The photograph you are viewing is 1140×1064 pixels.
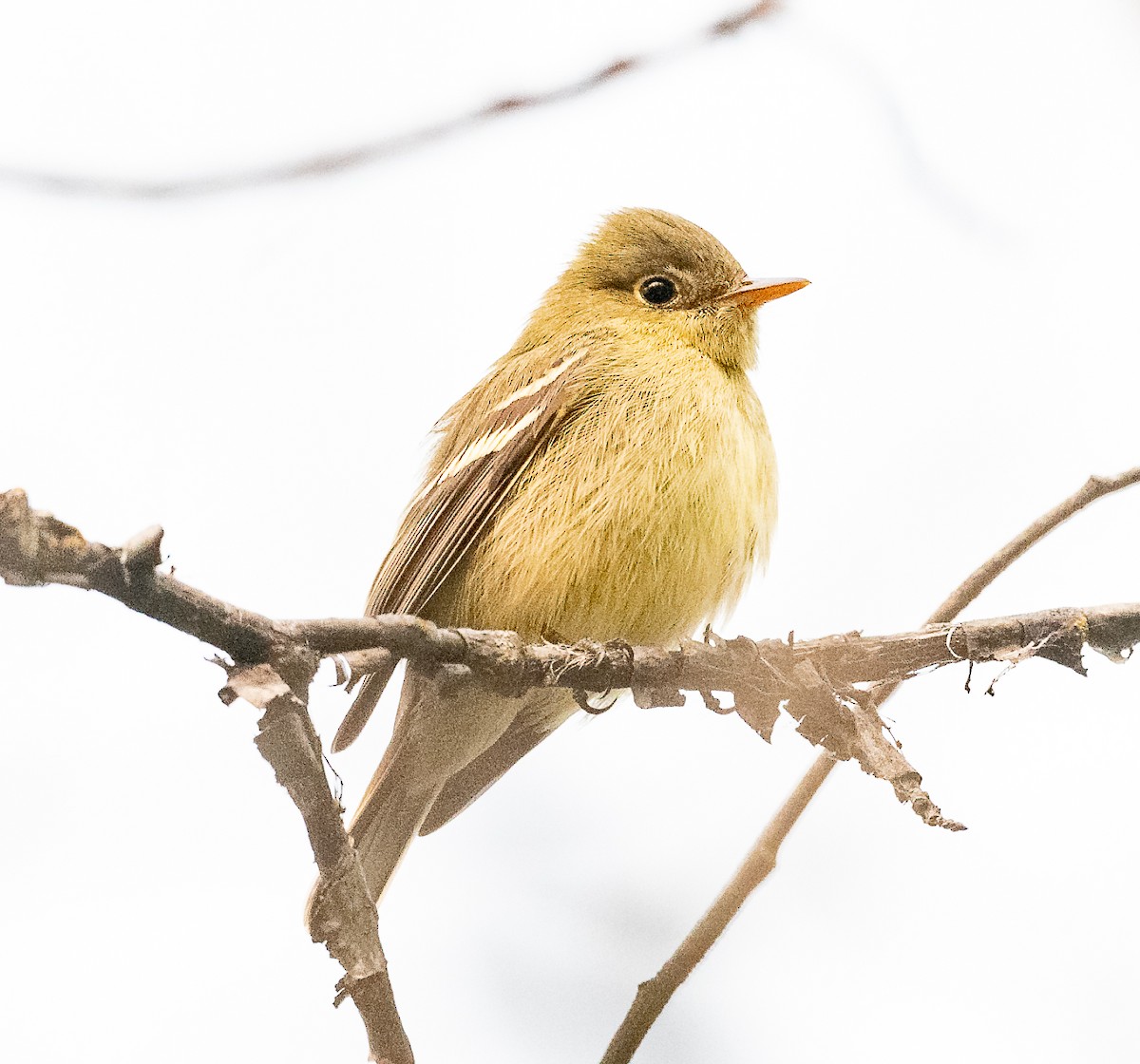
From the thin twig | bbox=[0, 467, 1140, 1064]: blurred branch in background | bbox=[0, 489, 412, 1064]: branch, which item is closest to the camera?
bbox=[0, 489, 412, 1064]: branch

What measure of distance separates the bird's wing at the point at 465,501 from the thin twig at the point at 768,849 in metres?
1.38

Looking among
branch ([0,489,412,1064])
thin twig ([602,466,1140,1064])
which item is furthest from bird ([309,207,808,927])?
branch ([0,489,412,1064])

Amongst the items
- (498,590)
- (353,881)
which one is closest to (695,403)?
(498,590)

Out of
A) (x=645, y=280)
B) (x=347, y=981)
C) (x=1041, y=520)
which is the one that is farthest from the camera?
(x=645, y=280)

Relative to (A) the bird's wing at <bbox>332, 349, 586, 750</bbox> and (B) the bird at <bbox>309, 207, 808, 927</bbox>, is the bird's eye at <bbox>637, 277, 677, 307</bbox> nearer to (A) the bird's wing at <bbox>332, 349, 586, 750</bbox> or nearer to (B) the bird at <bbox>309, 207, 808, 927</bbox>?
(B) the bird at <bbox>309, 207, 808, 927</bbox>

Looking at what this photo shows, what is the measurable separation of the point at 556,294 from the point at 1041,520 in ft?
8.21

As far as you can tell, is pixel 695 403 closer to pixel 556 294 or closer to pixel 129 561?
pixel 556 294

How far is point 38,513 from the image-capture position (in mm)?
1942

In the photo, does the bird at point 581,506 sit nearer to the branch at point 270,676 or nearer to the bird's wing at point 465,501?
the bird's wing at point 465,501

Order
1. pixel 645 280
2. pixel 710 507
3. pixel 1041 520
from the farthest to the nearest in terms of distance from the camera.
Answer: pixel 645 280
pixel 710 507
pixel 1041 520

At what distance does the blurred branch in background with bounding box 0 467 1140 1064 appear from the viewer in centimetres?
207

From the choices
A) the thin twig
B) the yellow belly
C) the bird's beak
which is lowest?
the thin twig

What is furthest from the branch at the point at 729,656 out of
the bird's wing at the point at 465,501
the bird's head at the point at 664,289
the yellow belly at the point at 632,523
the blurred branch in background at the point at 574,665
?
the bird's head at the point at 664,289

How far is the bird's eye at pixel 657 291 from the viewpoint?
16.0ft
